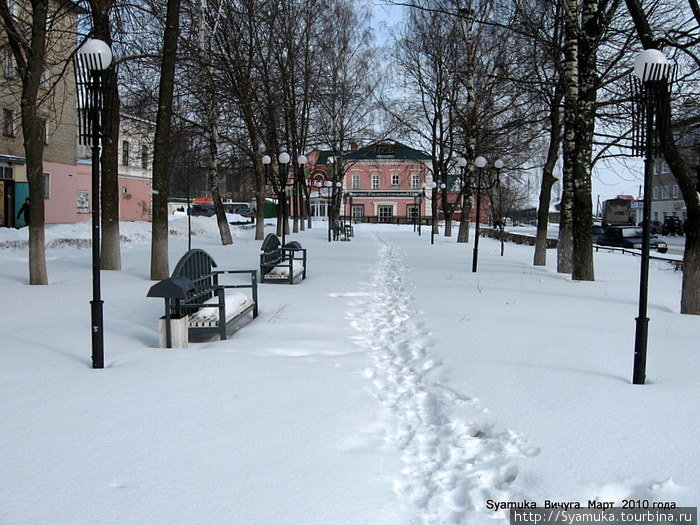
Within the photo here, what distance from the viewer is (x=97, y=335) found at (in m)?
5.86

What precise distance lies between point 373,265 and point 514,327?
10.0 metres

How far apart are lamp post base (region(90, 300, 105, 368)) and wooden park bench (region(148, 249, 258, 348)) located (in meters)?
0.66

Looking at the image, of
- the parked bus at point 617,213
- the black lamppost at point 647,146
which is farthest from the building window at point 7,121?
the parked bus at point 617,213

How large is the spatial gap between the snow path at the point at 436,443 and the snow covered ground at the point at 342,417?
0.06ft

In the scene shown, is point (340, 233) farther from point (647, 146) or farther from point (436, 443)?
point (436, 443)

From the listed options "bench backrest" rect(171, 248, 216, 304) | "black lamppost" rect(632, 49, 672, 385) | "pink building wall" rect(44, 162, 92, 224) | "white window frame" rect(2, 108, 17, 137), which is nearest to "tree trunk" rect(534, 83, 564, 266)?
"bench backrest" rect(171, 248, 216, 304)

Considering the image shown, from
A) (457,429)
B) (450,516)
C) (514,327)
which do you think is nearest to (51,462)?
(450,516)

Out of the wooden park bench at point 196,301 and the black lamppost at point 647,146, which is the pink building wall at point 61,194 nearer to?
the wooden park bench at point 196,301

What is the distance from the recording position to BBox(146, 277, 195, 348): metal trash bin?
6.55 metres

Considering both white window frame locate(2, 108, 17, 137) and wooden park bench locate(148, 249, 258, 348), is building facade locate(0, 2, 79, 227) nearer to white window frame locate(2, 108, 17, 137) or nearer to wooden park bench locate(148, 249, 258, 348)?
white window frame locate(2, 108, 17, 137)

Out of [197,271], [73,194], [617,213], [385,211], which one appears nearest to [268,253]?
[197,271]

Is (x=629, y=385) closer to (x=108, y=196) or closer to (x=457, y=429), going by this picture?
(x=457, y=429)

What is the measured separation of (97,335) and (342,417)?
2.64 meters

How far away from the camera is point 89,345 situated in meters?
6.87
